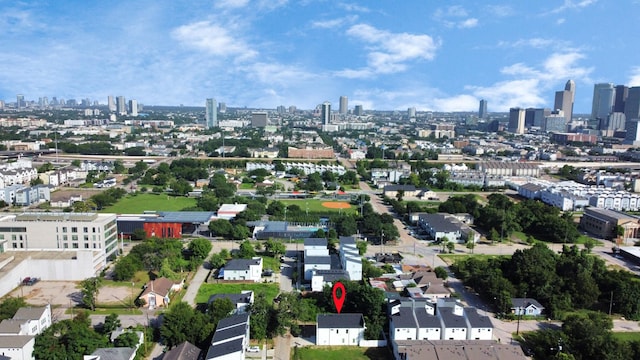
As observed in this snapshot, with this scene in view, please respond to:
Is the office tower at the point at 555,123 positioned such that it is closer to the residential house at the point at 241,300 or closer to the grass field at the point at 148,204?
the grass field at the point at 148,204

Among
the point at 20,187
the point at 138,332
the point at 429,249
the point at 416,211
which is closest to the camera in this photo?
the point at 138,332

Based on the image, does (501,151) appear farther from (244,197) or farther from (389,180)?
(244,197)

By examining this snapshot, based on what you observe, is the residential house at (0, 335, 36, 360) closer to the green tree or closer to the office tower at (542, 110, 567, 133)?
the green tree

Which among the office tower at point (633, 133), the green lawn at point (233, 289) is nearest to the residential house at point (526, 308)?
the green lawn at point (233, 289)

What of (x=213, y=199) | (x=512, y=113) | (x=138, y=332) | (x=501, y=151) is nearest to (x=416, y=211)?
(x=213, y=199)

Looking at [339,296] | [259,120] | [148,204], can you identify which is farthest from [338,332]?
[259,120]

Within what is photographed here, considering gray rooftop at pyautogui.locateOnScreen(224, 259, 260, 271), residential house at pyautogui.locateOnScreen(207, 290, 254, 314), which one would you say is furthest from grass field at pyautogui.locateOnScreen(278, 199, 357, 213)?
residential house at pyautogui.locateOnScreen(207, 290, 254, 314)
